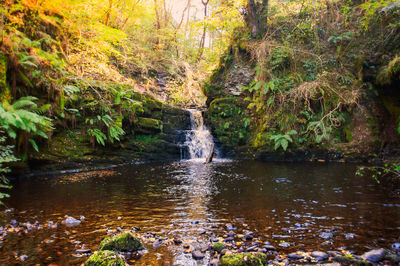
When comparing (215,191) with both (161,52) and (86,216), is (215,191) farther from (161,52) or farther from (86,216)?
(161,52)

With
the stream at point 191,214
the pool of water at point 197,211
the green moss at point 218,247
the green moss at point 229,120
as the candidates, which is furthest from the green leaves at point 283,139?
the green moss at point 218,247

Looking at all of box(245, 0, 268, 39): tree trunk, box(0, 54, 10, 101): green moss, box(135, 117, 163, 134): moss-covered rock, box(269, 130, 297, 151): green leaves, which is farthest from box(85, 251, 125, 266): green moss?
box(245, 0, 268, 39): tree trunk

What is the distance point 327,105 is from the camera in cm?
1228

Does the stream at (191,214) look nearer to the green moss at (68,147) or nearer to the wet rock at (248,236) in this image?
the wet rock at (248,236)

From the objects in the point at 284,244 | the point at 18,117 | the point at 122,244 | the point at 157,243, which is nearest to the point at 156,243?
the point at 157,243

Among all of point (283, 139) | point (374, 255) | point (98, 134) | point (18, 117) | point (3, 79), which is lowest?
point (374, 255)

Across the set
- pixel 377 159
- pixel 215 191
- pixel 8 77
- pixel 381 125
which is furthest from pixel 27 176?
pixel 381 125

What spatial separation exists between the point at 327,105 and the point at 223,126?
5.56 m

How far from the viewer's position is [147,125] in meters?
13.2

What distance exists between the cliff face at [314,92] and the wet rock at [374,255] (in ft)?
29.4

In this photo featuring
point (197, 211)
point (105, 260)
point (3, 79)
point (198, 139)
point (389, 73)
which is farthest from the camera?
point (198, 139)

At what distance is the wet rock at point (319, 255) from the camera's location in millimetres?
2982

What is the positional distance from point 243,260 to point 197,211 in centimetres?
234

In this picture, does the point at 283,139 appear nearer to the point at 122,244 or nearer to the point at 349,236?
the point at 349,236
